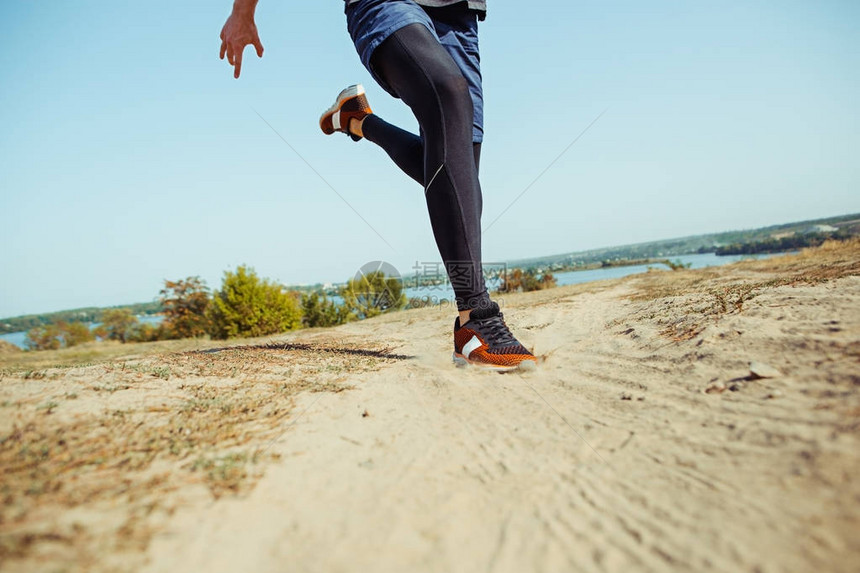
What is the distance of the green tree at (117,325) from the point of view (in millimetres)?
25156

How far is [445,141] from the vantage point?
1645 millimetres

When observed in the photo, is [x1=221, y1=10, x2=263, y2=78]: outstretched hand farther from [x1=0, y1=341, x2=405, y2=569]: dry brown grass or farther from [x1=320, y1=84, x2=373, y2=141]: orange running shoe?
[x1=0, y1=341, x2=405, y2=569]: dry brown grass

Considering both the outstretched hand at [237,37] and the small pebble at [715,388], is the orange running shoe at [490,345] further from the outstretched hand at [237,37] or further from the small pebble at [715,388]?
the outstretched hand at [237,37]

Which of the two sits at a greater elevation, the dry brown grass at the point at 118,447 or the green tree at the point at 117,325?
the green tree at the point at 117,325

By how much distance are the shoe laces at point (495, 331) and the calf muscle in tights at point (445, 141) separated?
82 mm

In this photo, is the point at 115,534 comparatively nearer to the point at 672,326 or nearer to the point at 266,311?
the point at 672,326

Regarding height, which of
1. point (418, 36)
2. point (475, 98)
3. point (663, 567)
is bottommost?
point (663, 567)

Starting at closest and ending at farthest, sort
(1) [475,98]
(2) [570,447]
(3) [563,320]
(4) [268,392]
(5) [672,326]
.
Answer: (2) [570,447], (4) [268,392], (5) [672,326], (1) [475,98], (3) [563,320]

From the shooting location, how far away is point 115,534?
0.59 m

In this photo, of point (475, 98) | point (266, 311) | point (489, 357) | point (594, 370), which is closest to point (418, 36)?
point (475, 98)

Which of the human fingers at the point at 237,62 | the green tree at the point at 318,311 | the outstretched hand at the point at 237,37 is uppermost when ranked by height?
the outstretched hand at the point at 237,37

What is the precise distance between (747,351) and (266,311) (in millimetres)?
11112

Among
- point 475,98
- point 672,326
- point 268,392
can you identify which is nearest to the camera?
point 268,392

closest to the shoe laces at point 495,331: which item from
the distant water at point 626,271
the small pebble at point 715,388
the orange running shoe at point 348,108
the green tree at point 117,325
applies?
the small pebble at point 715,388
